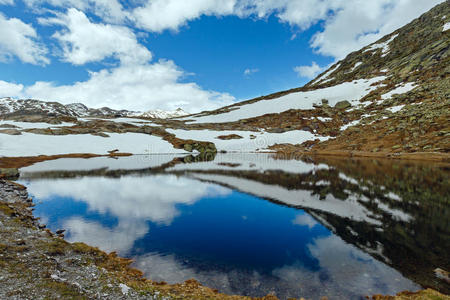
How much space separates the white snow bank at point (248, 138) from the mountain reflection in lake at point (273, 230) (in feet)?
238

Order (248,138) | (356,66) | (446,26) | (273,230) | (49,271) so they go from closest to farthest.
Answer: (49,271)
(273,230)
(248,138)
(446,26)
(356,66)

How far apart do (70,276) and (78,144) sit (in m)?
89.9

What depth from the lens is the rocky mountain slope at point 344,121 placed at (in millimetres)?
80812

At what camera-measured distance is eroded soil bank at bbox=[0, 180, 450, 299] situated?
8.85 m

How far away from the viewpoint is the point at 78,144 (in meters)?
85.9

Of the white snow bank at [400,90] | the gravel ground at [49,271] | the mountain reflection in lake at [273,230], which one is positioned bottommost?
the mountain reflection in lake at [273,230]

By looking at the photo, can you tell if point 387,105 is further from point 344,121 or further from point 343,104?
point 343,104

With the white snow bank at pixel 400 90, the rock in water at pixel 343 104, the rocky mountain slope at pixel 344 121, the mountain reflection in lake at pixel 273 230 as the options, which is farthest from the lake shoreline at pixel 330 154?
the white snow bank at pixel 400 90

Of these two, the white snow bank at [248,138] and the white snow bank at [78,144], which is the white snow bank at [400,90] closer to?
the white snow bank at [248,138]

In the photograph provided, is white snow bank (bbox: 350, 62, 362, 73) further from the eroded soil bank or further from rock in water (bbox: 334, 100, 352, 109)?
the eroded soil bank

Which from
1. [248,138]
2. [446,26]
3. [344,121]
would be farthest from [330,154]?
[446,26]

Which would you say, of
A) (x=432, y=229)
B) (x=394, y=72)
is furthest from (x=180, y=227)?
(x=394, y=72)

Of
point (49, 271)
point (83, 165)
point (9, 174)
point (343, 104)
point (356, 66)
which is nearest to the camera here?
point (49, 271)

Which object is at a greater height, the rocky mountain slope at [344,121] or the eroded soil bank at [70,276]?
the rocky mountain slope at [344,121]
